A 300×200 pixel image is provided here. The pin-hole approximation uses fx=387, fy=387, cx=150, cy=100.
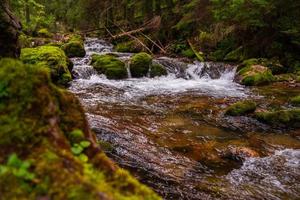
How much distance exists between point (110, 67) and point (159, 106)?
19.0ft

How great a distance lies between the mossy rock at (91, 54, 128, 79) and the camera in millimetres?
16672

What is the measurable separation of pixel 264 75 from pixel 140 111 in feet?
23.4

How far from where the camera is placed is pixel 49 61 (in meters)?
14.7

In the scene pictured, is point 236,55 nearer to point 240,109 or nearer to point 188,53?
point 188,53

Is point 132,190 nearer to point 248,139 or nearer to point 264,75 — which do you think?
point 248,139

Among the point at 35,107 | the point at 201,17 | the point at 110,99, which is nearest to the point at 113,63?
the point at 110,99

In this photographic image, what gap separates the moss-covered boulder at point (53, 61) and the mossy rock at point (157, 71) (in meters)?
3.90

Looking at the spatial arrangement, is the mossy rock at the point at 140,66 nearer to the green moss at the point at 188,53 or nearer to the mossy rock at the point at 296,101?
the green moss at the point at 188,53

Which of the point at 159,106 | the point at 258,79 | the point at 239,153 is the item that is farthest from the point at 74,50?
the point at 239,153

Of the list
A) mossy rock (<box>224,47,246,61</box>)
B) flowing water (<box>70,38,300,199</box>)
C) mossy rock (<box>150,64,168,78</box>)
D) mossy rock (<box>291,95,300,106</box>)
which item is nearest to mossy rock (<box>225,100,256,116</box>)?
flowing water (<box>70,38,300,199</box>)

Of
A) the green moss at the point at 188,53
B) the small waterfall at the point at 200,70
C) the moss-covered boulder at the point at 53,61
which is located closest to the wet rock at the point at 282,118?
the small waterfall at the point at 200,70

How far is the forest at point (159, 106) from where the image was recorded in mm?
2363

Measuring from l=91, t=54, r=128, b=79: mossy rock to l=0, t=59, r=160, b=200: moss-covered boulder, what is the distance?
1380 cm

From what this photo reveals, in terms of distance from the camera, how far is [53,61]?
1473 cm
